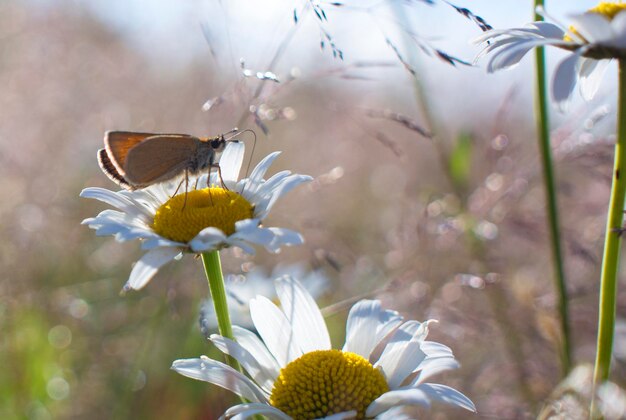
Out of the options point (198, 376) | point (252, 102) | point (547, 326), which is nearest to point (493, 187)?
point (547, 326)

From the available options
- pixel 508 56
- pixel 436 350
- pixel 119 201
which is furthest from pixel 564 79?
pixel 119 201

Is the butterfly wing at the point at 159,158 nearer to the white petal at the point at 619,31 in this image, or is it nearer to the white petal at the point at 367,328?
the white petal at the point at 367,328

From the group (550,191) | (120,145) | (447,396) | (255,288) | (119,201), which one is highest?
(120,145)

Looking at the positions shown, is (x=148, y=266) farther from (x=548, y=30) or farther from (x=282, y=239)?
(x=548, y=30)

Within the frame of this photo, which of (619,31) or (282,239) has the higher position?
(619,31)

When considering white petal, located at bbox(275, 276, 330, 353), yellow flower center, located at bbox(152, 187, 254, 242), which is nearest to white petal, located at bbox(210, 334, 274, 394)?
white petal, located at bbox(275, 276, 330, 353)

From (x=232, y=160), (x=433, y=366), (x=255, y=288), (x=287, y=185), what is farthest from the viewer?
(x=255, y=288)

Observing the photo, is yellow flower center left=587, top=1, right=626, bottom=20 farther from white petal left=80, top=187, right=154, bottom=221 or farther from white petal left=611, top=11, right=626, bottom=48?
white petal left=80, top=187, right=154, bottom=221

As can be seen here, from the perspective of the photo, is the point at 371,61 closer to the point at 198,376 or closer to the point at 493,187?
the point at 493,187
